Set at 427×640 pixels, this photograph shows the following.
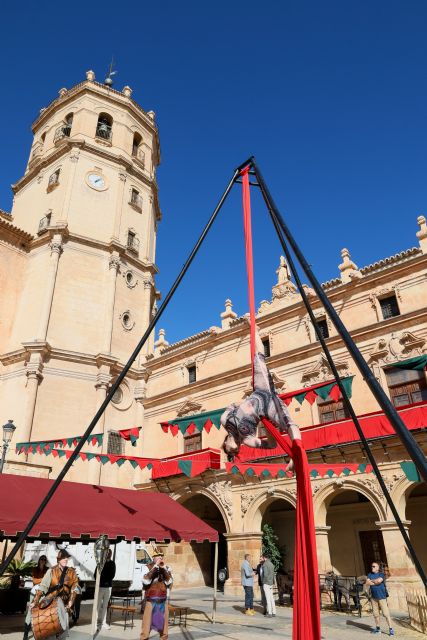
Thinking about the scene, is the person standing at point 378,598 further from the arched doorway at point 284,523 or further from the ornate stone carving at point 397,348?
the arched doorway at point 284,523

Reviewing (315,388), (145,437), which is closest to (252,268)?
(315,388)

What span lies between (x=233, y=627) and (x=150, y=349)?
19110 mm

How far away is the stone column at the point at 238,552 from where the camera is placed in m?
17.4

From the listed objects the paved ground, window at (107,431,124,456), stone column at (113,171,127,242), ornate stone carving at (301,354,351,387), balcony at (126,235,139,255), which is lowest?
the paved ground

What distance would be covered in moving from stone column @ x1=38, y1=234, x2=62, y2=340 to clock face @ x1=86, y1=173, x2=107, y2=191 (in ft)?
14.8

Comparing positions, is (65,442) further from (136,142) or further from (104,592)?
(136,142)

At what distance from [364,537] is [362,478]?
489 centimetres

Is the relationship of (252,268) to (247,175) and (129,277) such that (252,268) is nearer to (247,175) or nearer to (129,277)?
(247,175)

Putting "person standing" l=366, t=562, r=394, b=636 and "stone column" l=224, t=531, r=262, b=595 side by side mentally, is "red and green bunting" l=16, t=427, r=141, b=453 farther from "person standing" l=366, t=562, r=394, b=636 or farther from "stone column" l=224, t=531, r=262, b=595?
"person standing" l=366, t=562, r=394, b=636

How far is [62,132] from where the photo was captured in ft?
99.7

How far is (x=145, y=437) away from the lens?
25.1 m

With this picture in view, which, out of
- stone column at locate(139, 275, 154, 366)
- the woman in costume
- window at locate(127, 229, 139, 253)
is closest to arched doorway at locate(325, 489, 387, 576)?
the woman in costume

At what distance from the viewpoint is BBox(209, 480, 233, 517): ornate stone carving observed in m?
18.7

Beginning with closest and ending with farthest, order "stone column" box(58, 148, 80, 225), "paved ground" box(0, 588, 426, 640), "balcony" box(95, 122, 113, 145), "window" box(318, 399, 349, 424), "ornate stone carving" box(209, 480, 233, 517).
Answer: "paved ground" box(0, 588, 426, 640)
"window" box(318, 399, 349, 424)
"ornate stone carving" box(209, 480, 233, 517)
"stone column" box(58, 148, 80, 225)
"balcony" box(95, 122, 113, 145)
